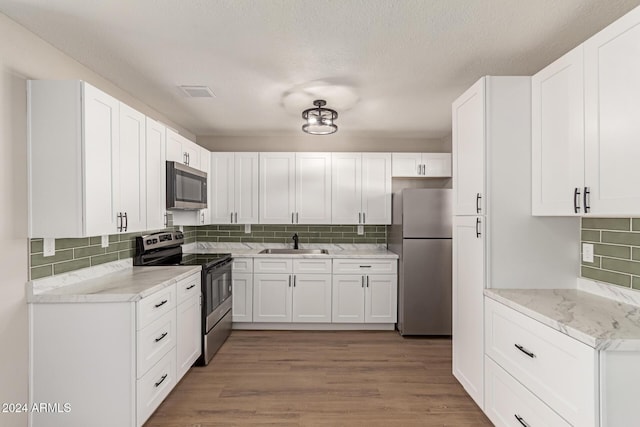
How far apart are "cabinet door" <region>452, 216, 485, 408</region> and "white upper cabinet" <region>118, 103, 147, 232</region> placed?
2401 mm

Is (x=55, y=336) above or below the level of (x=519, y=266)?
below

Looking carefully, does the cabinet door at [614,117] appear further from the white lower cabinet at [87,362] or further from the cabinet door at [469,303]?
the white lower cabinet at [87,362]

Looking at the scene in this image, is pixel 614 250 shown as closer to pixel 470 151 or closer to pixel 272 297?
pixel 470 151

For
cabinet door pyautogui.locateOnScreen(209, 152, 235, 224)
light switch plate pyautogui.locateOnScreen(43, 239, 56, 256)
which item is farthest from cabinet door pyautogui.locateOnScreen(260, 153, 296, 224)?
light switch plate pyautogui.locateOnScreen(43, 239, 56, 256)

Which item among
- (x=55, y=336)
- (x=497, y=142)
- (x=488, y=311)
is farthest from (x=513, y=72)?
(x=55, y=336)

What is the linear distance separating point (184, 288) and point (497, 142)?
101 inches

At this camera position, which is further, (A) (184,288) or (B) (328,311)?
(B) (328,311)

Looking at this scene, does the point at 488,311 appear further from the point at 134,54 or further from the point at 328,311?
the point at 134,54

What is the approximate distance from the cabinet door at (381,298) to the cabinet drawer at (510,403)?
1.92m

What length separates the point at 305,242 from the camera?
4.74 m

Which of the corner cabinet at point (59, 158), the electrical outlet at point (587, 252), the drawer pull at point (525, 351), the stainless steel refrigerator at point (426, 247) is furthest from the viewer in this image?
the stainless steel refrigerator at point (426, 247)

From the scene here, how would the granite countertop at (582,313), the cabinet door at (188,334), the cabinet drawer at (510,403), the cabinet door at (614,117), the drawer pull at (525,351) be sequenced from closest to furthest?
the granite countertop at (582,313), the cabinet door at (614,117), the cabinet drawer at (510,403), the drawer pull at (525,351), the cabinet door at (188,334)

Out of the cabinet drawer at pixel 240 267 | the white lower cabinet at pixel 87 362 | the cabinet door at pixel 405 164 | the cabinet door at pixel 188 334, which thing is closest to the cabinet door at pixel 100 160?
the white lower cabinet at pixel 87 362

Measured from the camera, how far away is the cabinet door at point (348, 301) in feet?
13.6
